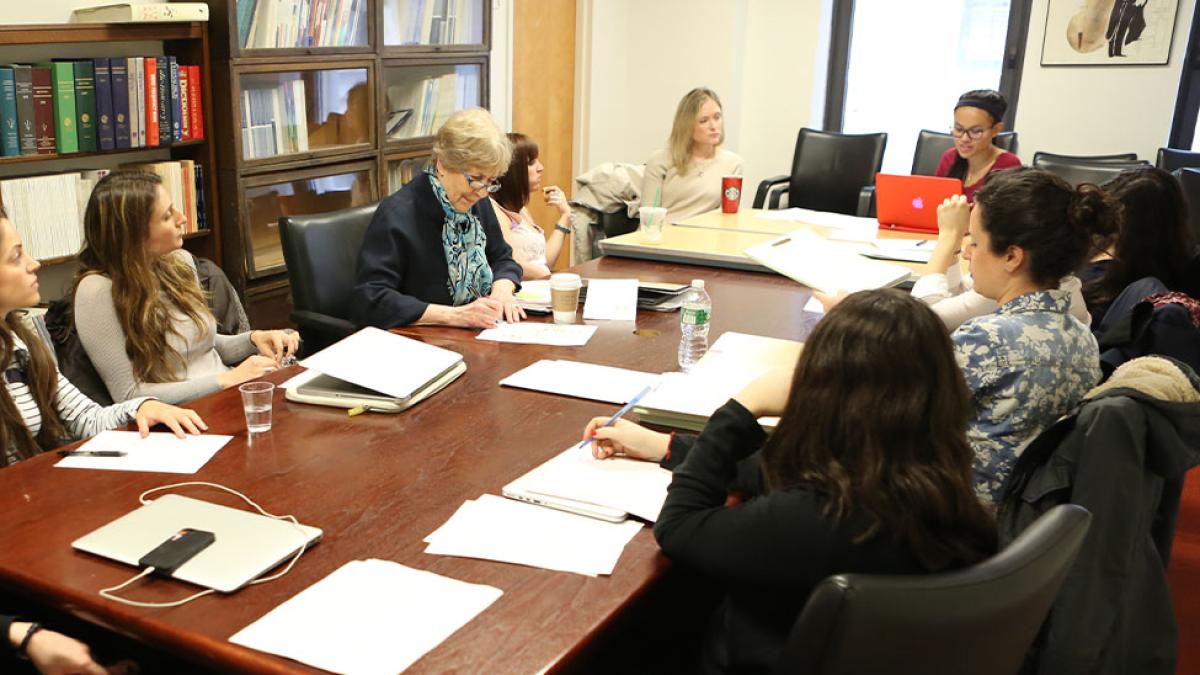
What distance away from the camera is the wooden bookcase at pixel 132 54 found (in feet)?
10.2

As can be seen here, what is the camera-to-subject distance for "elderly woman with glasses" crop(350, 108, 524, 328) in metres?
2.60

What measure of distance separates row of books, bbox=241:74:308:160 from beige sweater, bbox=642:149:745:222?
1.50 m

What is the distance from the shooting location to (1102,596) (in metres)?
1.76

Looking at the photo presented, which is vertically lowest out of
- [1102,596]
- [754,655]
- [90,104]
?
[1102,596]

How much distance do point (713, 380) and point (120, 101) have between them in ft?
7.61

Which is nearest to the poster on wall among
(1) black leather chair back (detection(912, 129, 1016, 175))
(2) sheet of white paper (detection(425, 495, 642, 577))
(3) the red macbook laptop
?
(1) black leather chair back (detection(912, 129, 1016, 175))

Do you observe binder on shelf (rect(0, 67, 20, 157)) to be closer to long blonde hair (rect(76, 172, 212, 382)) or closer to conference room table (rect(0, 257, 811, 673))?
long blonde hair (rect(76, 172, 212, 382))

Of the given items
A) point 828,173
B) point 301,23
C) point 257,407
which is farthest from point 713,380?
point 828,173

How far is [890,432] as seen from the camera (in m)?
1.25

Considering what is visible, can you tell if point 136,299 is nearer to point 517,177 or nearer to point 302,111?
point 517,177

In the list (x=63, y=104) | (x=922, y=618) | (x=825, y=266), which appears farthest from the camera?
(x=63, y=104)

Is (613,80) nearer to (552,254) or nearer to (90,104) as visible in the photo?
(552,254)

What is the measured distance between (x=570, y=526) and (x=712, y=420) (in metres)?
0.25

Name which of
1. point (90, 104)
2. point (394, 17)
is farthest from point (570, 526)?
point (394, 17)
